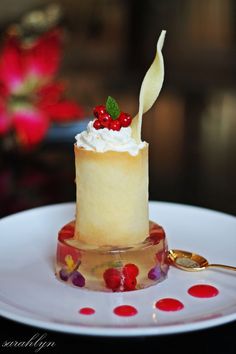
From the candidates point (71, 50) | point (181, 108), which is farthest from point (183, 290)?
point (71, 50)

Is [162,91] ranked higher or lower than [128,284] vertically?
higher

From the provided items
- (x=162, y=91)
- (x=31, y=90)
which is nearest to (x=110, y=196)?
(x=31, y=90)

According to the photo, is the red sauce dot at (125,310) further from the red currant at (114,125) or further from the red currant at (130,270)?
the red currant at (114,125)

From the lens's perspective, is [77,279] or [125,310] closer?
[125,310]

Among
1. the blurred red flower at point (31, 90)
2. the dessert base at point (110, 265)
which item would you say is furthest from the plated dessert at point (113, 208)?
the blurred red flower at point (31, 90)

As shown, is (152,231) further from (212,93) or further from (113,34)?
(113,34)

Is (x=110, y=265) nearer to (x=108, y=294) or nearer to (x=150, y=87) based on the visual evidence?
(x=108, y=294)

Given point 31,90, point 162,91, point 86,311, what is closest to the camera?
point 86,311
